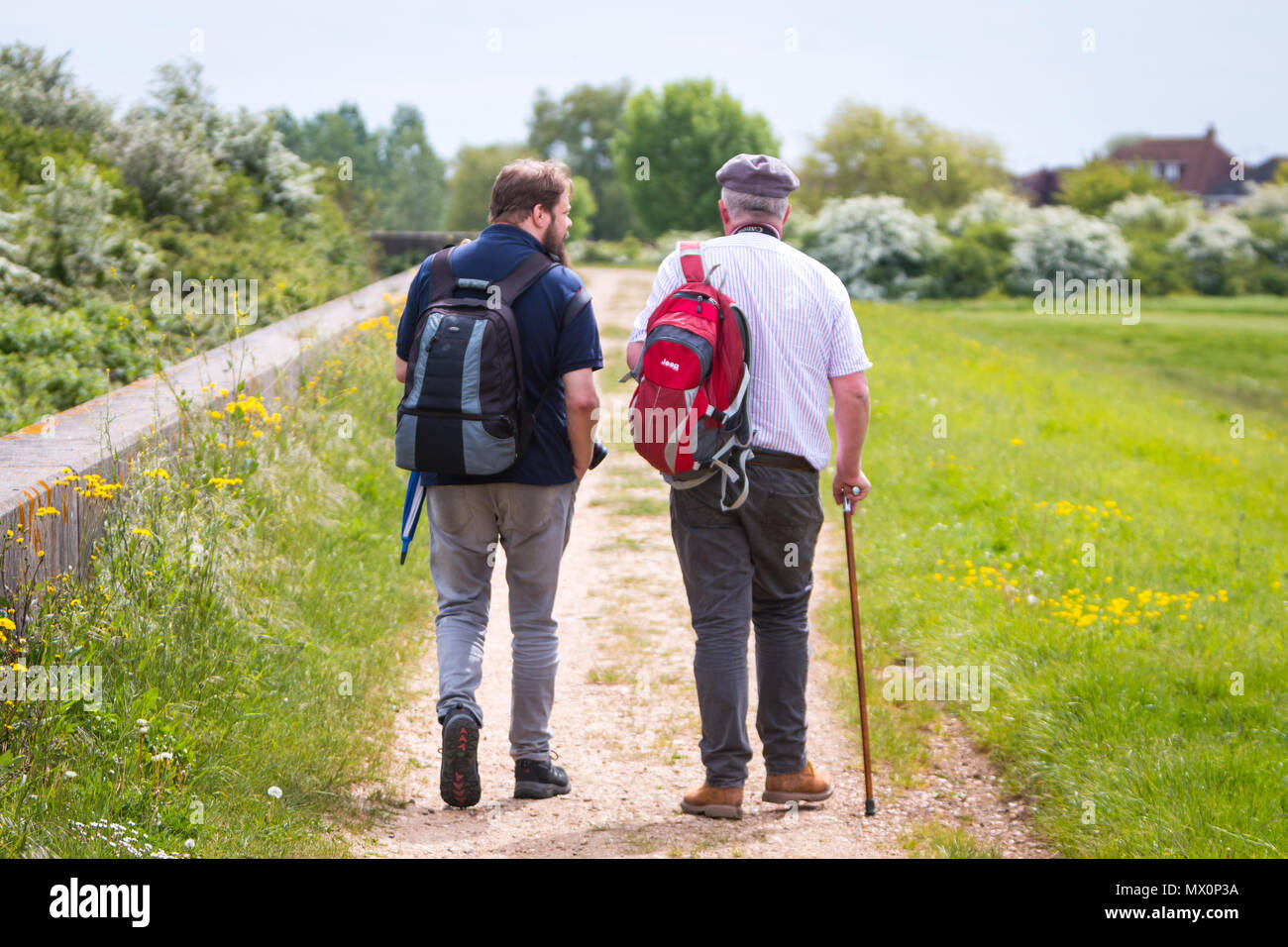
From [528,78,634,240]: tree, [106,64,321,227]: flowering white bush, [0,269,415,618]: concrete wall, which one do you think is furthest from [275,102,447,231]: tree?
[0,269,415,618]: concrete wall

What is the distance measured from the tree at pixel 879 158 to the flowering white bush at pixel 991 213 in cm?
2194

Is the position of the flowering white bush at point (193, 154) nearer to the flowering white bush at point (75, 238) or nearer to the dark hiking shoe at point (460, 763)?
the flowering white bush at point (75, 238)

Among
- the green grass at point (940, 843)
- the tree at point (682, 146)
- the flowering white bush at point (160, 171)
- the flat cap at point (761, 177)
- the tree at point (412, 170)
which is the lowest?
the green grass at point (940, 843)

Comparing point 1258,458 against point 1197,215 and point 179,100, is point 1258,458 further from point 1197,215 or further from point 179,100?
point 1197,215

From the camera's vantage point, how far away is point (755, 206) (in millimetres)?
4129

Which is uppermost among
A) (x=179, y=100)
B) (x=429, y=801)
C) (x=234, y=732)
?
(x=179, y=100)

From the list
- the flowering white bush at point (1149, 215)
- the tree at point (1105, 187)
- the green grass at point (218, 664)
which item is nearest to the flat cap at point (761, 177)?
the green grass at point (218, 664)

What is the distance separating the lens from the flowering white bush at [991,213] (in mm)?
41625

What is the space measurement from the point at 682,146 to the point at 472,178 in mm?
31170

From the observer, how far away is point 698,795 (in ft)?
13.7

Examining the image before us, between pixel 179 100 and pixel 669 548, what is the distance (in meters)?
11.5

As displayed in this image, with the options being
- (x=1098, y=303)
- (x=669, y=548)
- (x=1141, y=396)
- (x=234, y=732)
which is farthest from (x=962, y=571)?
(x=1098, y=303)

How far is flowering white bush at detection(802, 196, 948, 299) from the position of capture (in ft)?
120

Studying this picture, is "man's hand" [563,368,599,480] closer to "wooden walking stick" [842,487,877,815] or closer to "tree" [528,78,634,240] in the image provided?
"wooden walking stick" [842,487,877,815]
